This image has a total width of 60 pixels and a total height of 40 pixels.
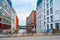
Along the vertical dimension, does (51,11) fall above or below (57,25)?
above

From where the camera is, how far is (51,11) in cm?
5778

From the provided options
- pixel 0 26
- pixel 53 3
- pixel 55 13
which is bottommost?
pixel 0 26

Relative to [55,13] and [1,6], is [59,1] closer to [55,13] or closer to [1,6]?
[55,13]

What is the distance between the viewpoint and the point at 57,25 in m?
52.2

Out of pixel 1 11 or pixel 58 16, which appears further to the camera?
pixel 1 11

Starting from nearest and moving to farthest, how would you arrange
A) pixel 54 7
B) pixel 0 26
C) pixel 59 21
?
pixel 59 21 < pixel 54 7 < pixel 0 26

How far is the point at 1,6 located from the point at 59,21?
81.3 ft

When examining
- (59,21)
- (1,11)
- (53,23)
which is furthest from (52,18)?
(1,11)

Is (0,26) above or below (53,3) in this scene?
below

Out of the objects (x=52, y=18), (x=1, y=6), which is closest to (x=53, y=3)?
(x=52, y=18)

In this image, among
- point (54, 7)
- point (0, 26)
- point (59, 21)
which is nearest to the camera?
point (59, 21)

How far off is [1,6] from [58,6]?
2306cm

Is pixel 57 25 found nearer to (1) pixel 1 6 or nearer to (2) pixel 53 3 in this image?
(2) pixel 53 3

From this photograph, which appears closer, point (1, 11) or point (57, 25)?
point (57, 25)
